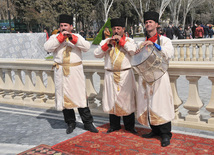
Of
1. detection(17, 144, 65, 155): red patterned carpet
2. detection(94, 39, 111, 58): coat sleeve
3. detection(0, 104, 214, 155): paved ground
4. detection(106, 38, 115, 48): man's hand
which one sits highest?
detection(106, 38, 115, 48): man's hand

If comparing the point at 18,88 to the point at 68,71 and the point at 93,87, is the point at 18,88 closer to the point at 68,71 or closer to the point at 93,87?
the point at 93,87

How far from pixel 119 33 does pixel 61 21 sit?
1.03 meters

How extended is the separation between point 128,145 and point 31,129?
202cm

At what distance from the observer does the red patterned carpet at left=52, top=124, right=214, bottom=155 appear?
4.19 m

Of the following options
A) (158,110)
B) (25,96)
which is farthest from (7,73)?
(158,110)

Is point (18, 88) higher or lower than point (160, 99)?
lower

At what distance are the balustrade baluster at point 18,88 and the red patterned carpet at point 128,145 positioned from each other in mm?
2857

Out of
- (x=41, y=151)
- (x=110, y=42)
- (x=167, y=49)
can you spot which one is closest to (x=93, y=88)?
(x=110, y=42)

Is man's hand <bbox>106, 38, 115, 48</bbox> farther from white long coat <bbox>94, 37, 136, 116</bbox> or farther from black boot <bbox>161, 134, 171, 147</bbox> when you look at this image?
black boot <bbox>161, 134, 171, 147</bbox>

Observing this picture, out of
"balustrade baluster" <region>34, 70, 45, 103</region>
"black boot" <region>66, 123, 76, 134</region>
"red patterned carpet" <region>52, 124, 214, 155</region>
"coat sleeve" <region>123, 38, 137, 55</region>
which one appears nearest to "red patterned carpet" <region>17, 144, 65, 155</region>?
"red patterned carpet" <region>52, 124, 214, 155</region>

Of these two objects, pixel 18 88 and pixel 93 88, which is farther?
pixel 18 88

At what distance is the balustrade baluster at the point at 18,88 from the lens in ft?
23.4

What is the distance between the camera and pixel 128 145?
447 centimetres

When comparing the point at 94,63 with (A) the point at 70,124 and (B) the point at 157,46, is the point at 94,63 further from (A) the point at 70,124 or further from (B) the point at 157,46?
(B) the point at 157,46
